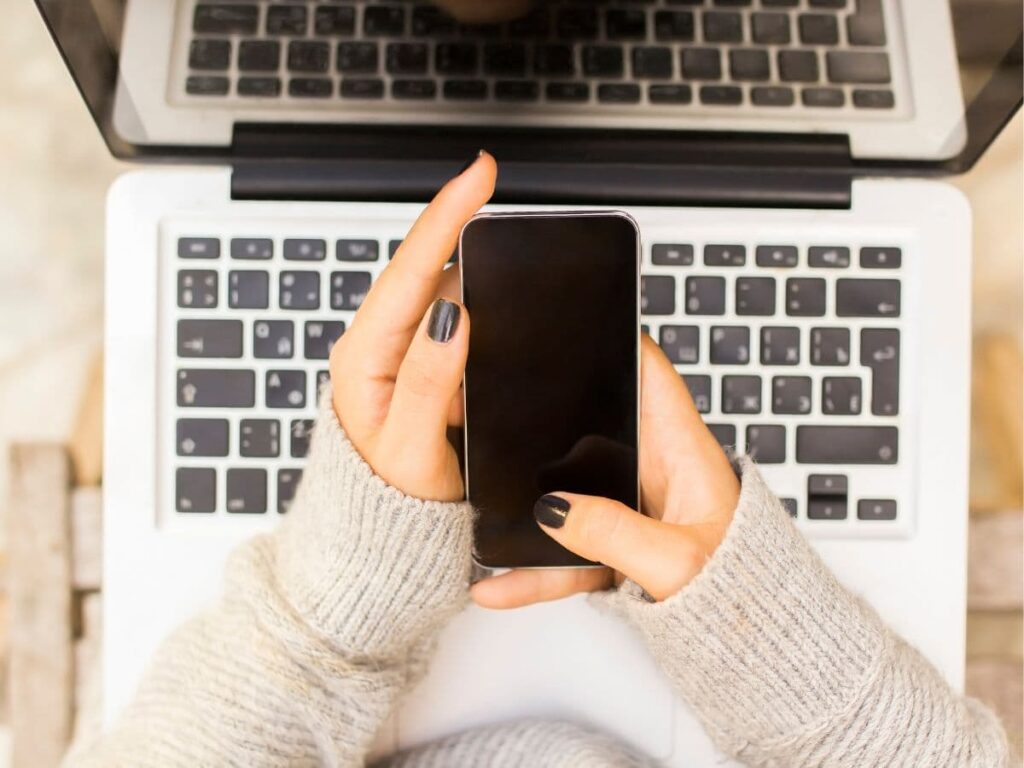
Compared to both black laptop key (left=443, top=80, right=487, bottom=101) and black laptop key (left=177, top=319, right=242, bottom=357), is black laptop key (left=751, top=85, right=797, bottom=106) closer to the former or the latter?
black laptop key (left=443, top=80, right=487, bottom=101)

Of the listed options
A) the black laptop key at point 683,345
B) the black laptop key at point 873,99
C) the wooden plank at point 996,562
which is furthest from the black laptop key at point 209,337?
the wooden plank at point 996,562

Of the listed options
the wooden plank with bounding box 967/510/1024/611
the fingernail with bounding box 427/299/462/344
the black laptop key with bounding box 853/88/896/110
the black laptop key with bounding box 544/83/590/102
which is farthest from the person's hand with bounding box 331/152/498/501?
the wooden plank with bounding box 967/510/1024/611

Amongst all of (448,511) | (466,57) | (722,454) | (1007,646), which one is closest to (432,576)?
(448,511)

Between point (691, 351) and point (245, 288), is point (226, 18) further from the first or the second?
point (691, 351)

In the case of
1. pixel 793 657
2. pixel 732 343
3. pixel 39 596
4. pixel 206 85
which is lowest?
pixel 39 596

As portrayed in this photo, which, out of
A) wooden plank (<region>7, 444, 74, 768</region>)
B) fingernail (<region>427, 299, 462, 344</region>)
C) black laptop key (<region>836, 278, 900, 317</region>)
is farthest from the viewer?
wooden plank (<region>7, 444, 74, 768</region>)

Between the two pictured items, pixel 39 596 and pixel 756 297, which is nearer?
pixel 756 297

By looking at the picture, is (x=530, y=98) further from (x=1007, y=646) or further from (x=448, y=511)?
(x=1007, y=646)

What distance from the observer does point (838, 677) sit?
1.10 ft

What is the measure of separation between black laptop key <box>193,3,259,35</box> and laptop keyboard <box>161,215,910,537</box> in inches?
3.5

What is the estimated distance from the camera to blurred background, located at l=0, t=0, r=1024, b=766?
566 mm

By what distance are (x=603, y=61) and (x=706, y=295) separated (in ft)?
0.40

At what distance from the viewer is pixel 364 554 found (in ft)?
1.14

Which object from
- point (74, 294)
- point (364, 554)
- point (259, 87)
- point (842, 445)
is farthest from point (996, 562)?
point (74, 294)
